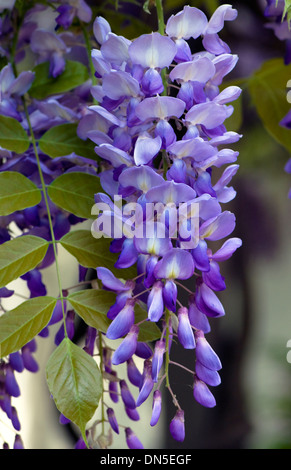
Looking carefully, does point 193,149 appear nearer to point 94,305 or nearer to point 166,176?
point 166,176

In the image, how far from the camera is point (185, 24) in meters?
0.38

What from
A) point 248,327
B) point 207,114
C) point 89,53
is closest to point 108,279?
point 207,114

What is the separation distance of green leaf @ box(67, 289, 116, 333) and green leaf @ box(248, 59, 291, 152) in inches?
9.1

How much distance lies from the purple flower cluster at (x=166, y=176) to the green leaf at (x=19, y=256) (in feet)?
0.21

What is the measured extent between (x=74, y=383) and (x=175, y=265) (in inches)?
4.1

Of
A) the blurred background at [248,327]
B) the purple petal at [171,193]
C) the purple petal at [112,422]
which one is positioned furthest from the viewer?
the blurred background at [248,327]

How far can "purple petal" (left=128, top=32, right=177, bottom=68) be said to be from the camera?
0.36 meters

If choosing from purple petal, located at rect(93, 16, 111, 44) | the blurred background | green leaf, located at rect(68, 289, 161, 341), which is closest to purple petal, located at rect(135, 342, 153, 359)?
green leaf, located at rect(68, 289, 161, 341)

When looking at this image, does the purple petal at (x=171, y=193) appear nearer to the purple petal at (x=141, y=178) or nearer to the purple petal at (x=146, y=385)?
the purple petal at (x=141, y=178)

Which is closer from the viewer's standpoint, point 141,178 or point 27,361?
point 141,178

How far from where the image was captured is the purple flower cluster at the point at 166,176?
35 cm

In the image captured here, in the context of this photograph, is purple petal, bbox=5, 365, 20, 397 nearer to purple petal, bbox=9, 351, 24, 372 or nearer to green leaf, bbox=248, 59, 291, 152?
purple petal, bbox=9, 351, 24, 372

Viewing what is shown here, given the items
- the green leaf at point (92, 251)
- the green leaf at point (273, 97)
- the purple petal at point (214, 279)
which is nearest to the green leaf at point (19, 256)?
the green leaf at point (92, 251)
